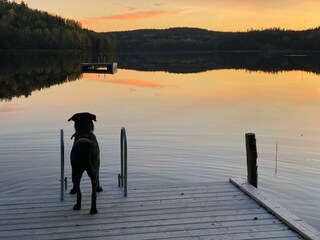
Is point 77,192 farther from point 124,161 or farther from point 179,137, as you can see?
point 179,137

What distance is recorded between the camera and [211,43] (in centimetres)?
17862

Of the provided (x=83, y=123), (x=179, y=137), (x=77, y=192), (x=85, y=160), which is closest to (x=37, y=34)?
(x=179, y=137)

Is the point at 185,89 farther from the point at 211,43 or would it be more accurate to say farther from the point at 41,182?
the point at 211,43

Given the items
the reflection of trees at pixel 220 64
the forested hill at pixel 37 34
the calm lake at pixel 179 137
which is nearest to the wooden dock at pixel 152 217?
the calm lake at pixel 179 137

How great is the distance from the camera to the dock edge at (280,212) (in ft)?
19.2

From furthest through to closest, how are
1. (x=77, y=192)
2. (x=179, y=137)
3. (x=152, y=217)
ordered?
(x=179, y=137)
(x=77, y=192)
(x=152, y=217)

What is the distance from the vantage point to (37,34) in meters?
125

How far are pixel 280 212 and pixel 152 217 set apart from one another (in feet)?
6.00

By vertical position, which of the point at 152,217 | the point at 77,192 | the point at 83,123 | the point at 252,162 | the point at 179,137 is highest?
the point at 83,123

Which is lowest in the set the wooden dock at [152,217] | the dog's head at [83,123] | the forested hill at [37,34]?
the wooden dock at [152,217]

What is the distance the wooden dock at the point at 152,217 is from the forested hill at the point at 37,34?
11264cm

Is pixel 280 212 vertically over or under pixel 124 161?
under

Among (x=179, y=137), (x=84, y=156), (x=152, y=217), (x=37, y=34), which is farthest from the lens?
(x=37, y=34)

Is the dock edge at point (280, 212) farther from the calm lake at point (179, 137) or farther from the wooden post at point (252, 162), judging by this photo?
the calm lake at point (179, 137)
